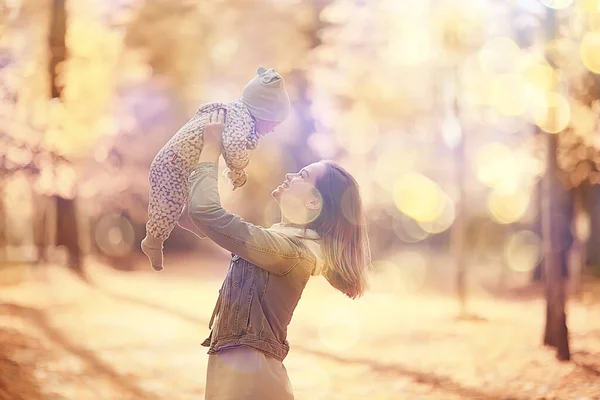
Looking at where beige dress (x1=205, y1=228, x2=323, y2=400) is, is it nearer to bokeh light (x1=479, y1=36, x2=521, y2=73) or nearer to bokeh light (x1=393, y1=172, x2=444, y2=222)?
bokeh light (x1=393, y1=172, x2=444, y2=222)

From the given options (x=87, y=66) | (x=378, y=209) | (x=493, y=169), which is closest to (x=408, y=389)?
(x=378, y=209)

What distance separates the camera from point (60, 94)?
321 cm

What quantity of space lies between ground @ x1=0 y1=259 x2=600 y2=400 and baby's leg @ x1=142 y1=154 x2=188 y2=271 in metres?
1.82

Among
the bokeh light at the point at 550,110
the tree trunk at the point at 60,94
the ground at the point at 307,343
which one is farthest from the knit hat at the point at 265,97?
the bokeh light at the point at 550,110

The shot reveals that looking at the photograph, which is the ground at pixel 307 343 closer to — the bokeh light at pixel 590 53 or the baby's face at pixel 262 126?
the bokeh light at pixel 590 53

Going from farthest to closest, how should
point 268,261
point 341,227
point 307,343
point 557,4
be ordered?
point 557,4 < point 307,343 < point 341,227 < point 268,261

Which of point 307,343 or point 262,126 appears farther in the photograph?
point 307,343

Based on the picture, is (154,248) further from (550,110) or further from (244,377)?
→ (550,110)

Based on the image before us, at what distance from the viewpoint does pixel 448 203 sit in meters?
3.21

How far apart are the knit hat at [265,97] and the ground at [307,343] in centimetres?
186

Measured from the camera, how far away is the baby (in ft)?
3.89

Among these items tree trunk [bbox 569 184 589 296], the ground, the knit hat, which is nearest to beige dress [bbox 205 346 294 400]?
the knit hat

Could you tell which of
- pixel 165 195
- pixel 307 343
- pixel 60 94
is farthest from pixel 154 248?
pixel 60 94

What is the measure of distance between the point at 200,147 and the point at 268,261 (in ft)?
0.79
